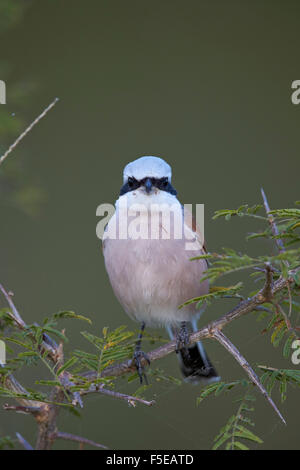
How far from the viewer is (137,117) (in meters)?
4.31

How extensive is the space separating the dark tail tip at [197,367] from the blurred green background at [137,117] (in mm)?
959

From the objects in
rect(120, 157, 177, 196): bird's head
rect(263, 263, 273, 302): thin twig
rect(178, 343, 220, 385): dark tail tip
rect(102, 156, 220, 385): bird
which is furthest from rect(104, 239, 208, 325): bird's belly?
rect(263, 263, 273, 302): thin twig

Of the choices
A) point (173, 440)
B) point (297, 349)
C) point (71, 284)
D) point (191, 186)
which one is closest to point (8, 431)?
point (297, 349)

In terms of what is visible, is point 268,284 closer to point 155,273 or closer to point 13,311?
point 13,311

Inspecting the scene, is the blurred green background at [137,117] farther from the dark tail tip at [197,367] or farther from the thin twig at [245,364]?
the thin twig at [245,364]

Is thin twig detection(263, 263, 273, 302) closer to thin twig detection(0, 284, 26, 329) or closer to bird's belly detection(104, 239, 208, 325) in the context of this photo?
thin twig detection(0, 284, 26, 329)

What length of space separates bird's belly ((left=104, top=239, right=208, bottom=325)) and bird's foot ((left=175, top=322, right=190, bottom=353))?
0.08 meters

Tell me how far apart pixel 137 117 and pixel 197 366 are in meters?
2.33

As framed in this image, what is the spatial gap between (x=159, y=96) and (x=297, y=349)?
132 inches

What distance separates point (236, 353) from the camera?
142cm

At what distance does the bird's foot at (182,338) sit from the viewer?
1.72m

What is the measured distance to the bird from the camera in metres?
2.14

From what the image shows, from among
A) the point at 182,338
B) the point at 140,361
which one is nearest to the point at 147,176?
the point at 182,338

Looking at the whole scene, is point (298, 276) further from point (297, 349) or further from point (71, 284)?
point (71, 284)
